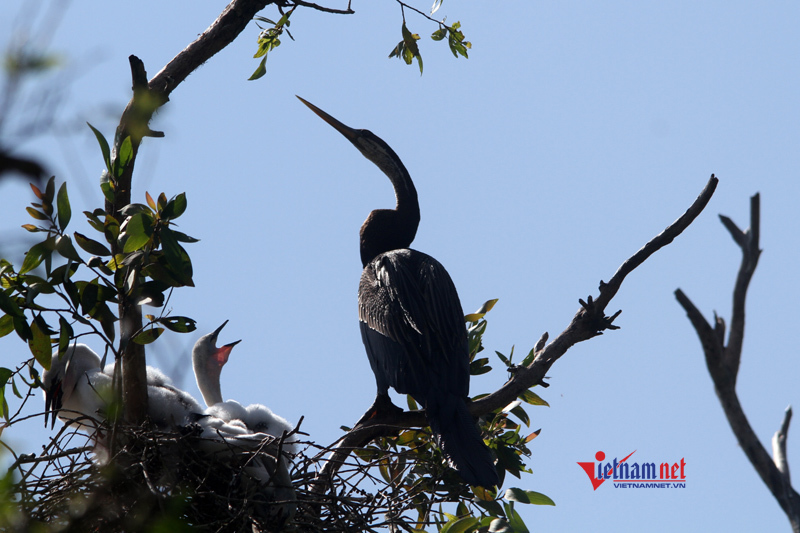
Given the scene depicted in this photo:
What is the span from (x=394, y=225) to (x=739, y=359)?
389cm

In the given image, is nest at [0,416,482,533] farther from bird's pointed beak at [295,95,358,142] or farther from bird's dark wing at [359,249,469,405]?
bird's pointed beak at [295,95,358,142]

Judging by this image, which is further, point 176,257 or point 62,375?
point 62,375

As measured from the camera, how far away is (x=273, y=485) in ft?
9.80

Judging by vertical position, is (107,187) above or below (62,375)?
above

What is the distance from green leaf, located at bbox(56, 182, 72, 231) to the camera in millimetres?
2578

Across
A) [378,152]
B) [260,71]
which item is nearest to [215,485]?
[260,71]

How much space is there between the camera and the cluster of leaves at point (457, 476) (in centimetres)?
340

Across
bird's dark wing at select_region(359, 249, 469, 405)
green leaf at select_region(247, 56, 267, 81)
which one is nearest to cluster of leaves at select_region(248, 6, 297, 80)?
green leaf at select_region(247, 56, 267, 81)

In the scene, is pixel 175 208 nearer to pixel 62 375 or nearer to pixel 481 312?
pixel 62 375

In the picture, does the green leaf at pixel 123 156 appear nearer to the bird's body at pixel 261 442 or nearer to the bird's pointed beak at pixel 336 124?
the bird's body at pixel 261 442

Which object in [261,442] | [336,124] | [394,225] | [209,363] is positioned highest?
[336,124]

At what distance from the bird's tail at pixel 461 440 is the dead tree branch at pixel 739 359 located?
196 cm

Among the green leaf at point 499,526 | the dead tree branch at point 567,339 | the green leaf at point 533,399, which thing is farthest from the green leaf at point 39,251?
the green leaf at point 533,399

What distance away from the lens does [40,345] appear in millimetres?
2779
